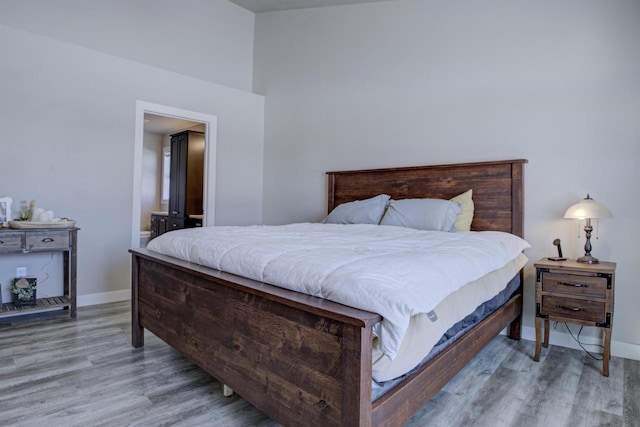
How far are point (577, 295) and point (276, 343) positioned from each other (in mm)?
2051

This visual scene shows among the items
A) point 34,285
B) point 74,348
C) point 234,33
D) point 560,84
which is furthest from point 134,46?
point 560,84

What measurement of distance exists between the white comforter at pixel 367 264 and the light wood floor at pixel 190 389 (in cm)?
69

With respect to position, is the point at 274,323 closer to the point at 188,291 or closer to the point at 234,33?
the point at 188,291

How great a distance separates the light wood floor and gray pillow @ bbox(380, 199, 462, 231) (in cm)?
99

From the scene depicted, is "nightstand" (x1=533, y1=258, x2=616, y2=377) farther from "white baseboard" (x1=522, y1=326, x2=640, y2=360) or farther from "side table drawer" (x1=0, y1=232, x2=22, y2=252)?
"side table drawer" (x1=0, y1=232, x2=22, y2=252)

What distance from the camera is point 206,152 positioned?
4508mm

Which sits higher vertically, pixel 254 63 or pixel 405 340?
pixel 254 63

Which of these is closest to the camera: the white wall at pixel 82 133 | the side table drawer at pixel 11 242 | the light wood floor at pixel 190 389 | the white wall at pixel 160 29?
the light wood floor at pixel 190 389

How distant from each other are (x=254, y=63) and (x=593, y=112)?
13.3 feet

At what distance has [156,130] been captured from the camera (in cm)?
739

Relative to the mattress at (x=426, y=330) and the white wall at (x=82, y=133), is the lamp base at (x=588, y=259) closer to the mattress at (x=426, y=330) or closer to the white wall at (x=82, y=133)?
the mattress at (x=426, y=330)

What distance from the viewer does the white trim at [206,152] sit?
387 cm

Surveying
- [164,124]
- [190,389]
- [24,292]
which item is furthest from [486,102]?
[164,124]

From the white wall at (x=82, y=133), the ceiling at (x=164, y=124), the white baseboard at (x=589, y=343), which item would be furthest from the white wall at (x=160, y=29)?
the white baseboard at (x=589, y=343)
